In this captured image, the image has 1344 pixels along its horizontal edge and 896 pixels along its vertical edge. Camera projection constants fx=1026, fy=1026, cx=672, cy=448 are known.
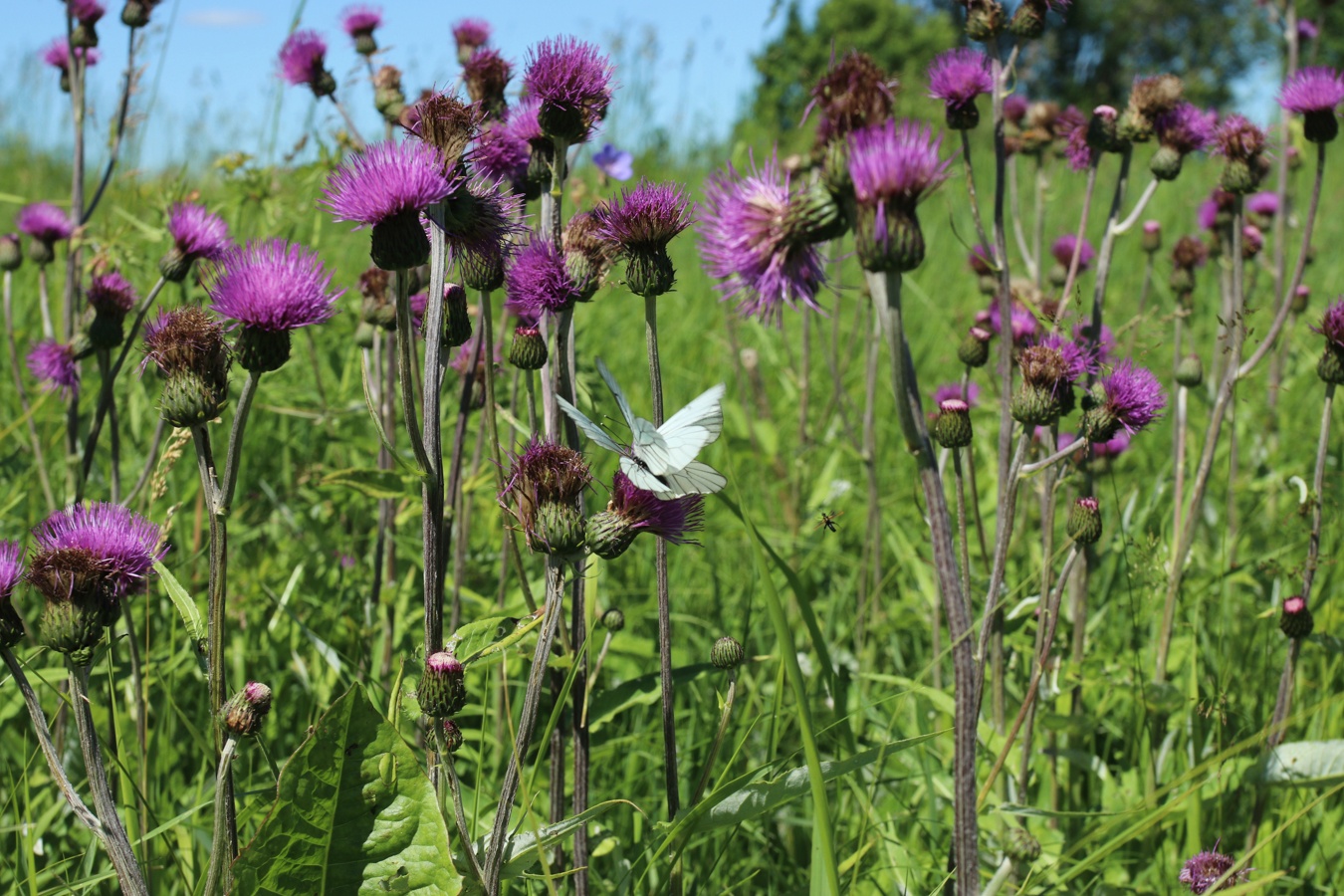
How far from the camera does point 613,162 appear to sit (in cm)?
366

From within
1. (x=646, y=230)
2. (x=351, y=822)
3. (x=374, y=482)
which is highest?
(x=646, y=230)

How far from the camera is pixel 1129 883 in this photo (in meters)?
2.22

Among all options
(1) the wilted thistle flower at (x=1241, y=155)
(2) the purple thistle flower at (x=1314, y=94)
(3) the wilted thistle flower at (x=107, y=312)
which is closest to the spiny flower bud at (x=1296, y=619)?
(1) the wilted thistle flower at (x=1241, y=155)

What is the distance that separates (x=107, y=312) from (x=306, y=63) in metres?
1.35

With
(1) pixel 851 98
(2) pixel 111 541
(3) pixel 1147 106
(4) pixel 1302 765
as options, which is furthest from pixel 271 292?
(3) pixel 1147 106

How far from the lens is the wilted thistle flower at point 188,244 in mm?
2553

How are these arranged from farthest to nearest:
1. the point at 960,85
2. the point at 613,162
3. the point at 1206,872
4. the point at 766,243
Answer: the point at 613,162
the point at 960,85
the point at 1206,872
the point at 766,243

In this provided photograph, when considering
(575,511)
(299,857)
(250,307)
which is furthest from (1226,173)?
(299,857)

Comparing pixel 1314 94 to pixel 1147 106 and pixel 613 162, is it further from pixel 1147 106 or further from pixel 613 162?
pixel 613 162

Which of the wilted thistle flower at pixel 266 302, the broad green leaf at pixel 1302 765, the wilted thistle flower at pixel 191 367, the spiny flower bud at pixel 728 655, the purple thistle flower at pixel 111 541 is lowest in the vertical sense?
the broad green leaf at pixel 1302 765

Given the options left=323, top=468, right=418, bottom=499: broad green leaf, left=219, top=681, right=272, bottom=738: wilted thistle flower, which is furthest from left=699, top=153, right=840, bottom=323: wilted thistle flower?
left=219, top=681, right=272, bottom=738: wilted thistle flower

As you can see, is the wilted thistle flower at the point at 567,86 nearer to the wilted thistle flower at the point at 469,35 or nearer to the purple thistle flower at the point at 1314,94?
the wilted thistle flower at the point at 469,35

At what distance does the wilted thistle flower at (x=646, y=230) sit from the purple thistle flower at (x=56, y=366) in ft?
6.38

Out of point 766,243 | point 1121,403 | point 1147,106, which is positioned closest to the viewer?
point 766,243
